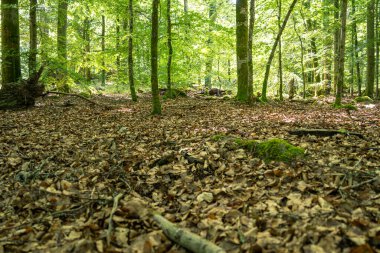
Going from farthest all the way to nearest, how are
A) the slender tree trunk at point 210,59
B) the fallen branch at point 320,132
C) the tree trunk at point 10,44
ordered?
the slender tree trunk at point 210,59 < the tree trunk at point 10,44 < the fallen branch at point 320,132

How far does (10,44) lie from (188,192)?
9908 millimetres

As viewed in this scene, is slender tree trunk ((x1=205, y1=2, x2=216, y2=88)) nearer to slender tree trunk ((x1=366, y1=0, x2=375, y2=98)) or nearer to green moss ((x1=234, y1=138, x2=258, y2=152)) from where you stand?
slender tree trunk ((x1=366, y1=0, x2=375, y2=98))

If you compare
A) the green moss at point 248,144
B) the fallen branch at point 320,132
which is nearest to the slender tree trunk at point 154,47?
the green moss at point 248,144

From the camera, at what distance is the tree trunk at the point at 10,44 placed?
32.9ft

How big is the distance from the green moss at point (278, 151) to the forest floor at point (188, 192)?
143mm

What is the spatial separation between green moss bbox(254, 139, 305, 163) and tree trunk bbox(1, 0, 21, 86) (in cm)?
921

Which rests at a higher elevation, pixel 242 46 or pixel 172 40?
pixel 172 40

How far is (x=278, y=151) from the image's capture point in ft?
14.6

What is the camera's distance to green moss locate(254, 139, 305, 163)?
433 cm

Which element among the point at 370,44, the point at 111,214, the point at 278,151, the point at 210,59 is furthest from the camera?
the point at 210,59

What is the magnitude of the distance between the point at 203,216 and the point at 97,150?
320 centimetres

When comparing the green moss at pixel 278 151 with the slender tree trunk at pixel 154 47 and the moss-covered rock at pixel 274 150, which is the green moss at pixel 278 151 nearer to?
the moss-covered rock at pixel 274 150

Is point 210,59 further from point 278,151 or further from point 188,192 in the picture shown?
point 188,192

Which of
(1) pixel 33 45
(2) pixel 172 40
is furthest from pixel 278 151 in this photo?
(2) pixel 172 40
